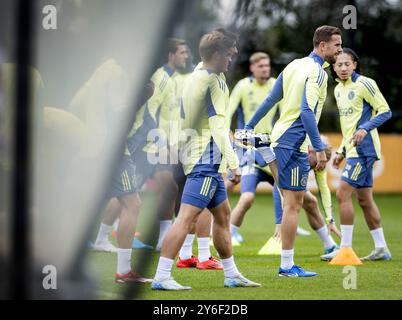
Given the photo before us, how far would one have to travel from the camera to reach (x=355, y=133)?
26.0ft

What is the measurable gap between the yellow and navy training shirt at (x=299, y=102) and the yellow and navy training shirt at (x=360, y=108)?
1350mm

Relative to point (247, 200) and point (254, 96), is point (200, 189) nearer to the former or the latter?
point (247, 200)

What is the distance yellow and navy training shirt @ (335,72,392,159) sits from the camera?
812cm

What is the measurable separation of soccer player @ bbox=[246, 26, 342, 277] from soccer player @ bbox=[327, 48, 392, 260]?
1.32 m

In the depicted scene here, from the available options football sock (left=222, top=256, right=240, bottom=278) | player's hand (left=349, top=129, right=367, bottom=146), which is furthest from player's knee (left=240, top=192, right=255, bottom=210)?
football sock (left=222, top=256, right=240, bottom=278)

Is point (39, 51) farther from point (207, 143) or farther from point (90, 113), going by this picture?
point (207, 143)

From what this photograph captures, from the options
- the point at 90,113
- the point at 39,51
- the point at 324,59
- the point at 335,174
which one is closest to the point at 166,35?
the point at 39,51

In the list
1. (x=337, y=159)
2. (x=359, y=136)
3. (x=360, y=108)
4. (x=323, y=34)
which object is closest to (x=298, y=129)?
(x=323, y=34)

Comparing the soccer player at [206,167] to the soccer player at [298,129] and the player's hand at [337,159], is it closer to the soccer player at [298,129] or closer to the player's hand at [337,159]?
the soccer player at [298,129]

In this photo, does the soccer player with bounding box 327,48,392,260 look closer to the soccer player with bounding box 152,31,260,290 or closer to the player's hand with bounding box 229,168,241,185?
the player's hand with bounding box 229,168,241,185

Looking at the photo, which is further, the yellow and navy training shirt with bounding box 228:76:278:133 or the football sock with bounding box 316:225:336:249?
the yellow and navy training shirt with bounding box 228:76:278:133

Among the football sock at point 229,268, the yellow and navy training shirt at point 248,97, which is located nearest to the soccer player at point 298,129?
the football sock at point 229,268

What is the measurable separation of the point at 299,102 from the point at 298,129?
8.0 inches

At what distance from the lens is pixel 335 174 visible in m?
18.8
